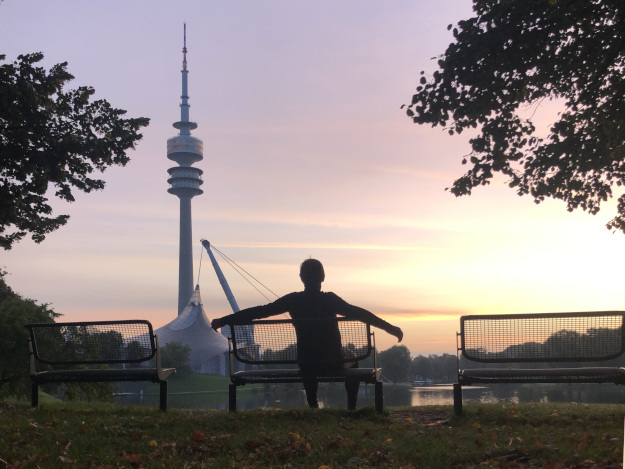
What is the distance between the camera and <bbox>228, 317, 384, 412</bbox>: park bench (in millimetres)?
7758

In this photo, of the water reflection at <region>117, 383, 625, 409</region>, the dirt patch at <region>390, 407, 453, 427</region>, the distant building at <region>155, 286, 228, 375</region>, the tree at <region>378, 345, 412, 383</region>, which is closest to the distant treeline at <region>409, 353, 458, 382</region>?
the tree at <region>378, 345, 412, 383</region>

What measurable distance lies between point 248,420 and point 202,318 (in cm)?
14417

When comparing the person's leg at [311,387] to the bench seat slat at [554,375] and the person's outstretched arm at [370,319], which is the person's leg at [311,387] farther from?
the bench seat slat at [554,375]

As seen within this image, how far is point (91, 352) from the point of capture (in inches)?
355

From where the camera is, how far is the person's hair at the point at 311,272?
7.95 metres

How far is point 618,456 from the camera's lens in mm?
5164

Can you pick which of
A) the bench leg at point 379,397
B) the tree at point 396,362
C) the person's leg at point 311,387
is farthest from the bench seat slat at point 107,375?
the tree at point 396,362

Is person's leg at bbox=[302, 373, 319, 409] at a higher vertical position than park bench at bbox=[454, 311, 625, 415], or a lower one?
lower

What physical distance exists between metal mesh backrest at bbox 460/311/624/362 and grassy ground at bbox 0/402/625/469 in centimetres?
67

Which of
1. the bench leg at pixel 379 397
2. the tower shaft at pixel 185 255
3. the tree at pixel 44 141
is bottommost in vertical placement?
the bench leg at pixel 379 397

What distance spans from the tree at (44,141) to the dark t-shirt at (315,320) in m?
8.89

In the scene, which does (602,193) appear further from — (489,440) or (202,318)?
(202,318)

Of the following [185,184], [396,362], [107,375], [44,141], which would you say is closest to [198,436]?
[107,375]

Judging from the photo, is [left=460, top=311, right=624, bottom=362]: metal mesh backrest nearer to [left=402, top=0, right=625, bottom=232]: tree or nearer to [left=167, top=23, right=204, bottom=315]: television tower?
[left=402, top=0, right=625, bottom=232]: tree
